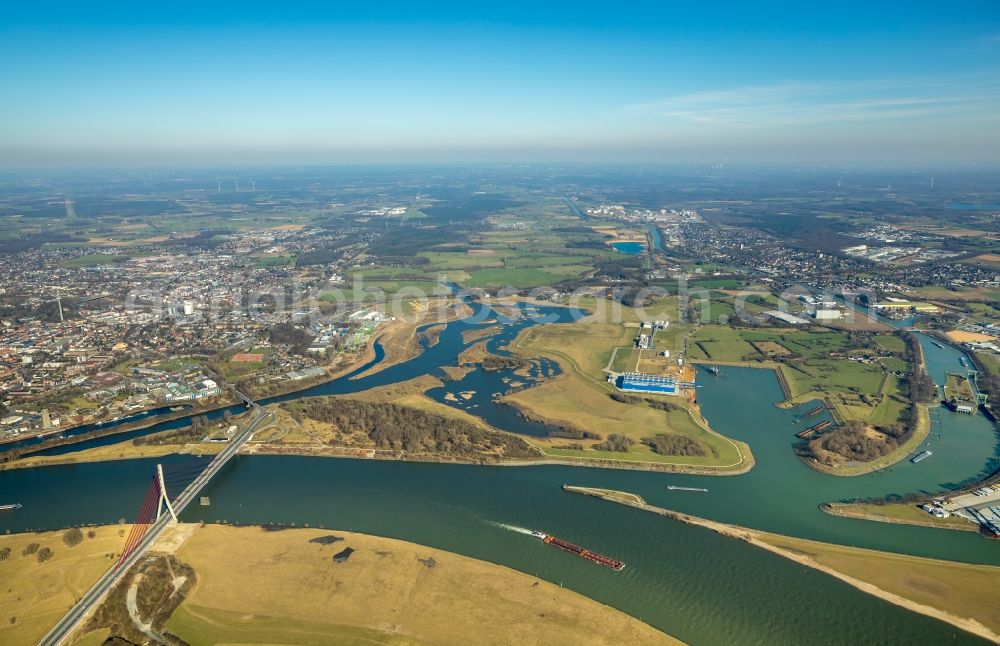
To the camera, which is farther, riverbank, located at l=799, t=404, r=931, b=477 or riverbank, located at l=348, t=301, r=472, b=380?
riverbank, located at l=348, t=301, r=472, b=380

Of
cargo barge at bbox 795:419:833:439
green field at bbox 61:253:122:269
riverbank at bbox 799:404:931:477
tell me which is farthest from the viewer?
green field at bbox 61:253:122:269

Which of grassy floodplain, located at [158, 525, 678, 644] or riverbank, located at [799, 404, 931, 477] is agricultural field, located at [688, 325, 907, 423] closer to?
riverbank, located at [799, 404, 931, 477]

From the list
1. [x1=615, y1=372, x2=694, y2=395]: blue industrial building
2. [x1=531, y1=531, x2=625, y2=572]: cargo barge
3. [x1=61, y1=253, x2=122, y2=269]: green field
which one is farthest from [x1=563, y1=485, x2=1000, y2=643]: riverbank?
[x1=61, y1=253, x2=122, y2=269]: green field

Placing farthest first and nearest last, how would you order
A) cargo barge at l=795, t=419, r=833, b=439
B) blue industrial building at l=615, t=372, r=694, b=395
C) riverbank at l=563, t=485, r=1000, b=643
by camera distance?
blue industrial building at l=615, t=372, r=694, b=395
cargo barge at l=795, t=419, r=833, b=439
riverbank at l=563, t=485, r=1000, b=643

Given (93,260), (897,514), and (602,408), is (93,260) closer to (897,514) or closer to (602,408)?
(602,408)

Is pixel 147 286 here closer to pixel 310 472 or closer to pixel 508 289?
pixel 508 289

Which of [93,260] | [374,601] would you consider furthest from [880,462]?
[93,260]

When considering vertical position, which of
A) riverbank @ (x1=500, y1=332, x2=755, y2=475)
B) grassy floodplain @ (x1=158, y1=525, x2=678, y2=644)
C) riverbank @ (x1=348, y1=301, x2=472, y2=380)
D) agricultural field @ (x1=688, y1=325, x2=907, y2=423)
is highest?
agricultural field @ (x1=688, y1=325, x2=907, y2=423)

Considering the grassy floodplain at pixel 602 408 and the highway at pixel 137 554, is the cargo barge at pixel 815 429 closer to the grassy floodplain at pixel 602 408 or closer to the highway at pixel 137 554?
the grassy floodplain at pixel 602 408

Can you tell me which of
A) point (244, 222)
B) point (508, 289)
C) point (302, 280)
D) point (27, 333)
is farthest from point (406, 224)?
point (27, 333)
